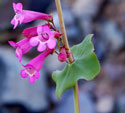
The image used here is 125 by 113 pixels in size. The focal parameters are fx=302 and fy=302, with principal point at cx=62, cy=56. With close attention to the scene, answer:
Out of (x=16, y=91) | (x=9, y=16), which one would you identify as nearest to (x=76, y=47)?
(x=16, y=91)

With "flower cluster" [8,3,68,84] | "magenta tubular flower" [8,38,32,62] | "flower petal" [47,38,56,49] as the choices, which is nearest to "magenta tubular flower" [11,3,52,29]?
"flower cluster" [8,3,68,84]

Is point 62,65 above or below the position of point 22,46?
above

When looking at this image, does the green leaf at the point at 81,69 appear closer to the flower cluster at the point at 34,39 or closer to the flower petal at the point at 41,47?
the flower cluster at the point at 34,39

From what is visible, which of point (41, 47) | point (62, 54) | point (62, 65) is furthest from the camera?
point (62, 65)

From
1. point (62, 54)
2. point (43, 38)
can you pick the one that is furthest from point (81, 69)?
point (43, 38)

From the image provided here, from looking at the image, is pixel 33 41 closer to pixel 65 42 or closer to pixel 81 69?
pixel 65 42

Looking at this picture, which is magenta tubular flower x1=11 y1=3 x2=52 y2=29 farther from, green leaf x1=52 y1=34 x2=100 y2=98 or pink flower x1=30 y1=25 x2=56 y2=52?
green leaf x1=52 y1=34 x2=100 y2=98

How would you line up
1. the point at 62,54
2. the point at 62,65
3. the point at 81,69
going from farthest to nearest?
1. the point at 62,65
2. the point at 81,69
3. the point at 62,54
